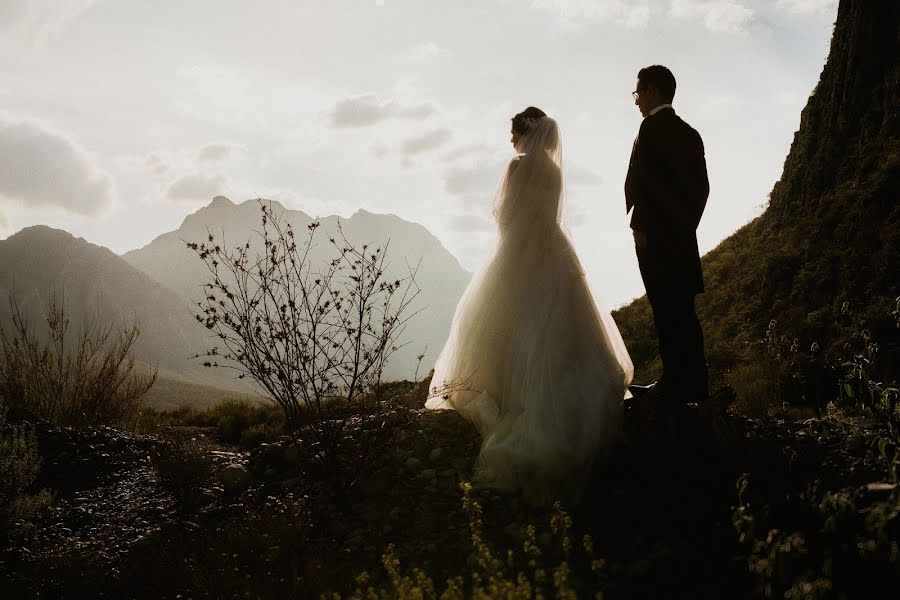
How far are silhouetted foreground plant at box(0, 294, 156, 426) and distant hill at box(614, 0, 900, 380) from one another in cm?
813

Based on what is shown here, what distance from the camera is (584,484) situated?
14.4 feet

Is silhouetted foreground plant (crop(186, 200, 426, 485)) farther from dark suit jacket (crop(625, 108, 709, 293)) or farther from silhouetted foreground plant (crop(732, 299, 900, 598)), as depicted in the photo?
silhouetted foreground plant (crop(732, 299, 900, 598))

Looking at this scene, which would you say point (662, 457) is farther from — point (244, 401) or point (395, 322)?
point (244, 401)

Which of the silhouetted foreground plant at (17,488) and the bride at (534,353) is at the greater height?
the bride at (534,353)

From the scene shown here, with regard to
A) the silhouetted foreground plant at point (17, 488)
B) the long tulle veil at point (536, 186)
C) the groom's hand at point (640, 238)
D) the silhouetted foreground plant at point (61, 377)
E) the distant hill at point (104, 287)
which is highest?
the distant hill at point (104, 287)

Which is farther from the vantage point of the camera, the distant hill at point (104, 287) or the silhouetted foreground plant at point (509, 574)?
the distant hill at point (104, 287)

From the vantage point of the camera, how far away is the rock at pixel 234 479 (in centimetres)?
570

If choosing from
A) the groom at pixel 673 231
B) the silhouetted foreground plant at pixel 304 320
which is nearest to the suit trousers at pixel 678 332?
the groom at pixel 673 231

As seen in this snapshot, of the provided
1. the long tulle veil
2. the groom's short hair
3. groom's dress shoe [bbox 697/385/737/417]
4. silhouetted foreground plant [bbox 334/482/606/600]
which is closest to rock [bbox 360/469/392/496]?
silhouetted foreground plant [bbox 334/482/606/600]

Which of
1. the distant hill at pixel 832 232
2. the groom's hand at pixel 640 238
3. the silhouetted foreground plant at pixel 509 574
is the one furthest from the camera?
the distant hill at pixel 832 232

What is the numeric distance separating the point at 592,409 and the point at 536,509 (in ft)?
2.80

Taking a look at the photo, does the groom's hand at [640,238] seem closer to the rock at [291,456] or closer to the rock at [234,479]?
the rock at [291,456]

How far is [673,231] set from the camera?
495 cm

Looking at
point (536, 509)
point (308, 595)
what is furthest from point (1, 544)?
point (536, 509)
